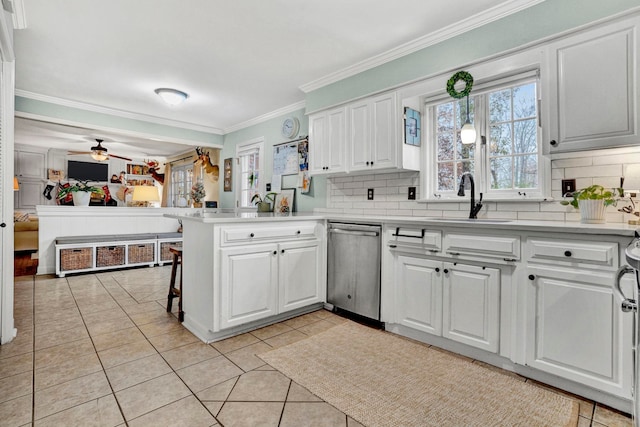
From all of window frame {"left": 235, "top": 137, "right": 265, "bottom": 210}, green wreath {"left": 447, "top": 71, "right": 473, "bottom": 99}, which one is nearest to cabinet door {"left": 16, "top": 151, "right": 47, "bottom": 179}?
window frame {"left": 235, "top": 137, "right": 265, "bottom": 210}

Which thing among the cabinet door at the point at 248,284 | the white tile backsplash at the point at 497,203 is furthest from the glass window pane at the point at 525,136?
the cabinet door at the point at 248,284

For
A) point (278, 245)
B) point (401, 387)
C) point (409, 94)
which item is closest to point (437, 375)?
point (401, 387)

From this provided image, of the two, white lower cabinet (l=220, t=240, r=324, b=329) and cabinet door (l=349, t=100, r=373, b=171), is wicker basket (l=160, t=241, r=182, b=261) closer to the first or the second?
white lower cabinet (l=220, t=240, r=324, b=329)

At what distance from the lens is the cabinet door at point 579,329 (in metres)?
1.64

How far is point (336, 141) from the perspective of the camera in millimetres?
3518

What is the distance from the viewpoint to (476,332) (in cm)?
216

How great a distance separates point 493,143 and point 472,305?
54.6 inches

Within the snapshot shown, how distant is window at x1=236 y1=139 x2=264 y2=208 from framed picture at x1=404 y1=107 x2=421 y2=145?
2.92 meters

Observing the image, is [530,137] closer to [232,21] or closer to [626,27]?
[626,27]

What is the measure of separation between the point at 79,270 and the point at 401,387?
192 inches

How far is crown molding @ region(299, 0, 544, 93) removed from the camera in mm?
2348

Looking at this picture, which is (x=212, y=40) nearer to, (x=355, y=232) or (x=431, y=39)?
(x=431, y=39)

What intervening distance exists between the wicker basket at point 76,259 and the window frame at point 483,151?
4825mm

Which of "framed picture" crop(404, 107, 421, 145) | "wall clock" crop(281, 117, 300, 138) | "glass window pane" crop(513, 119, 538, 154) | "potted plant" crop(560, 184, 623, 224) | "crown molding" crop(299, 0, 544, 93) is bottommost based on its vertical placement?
"potted plant" crop(560, 184, 623, 224)
